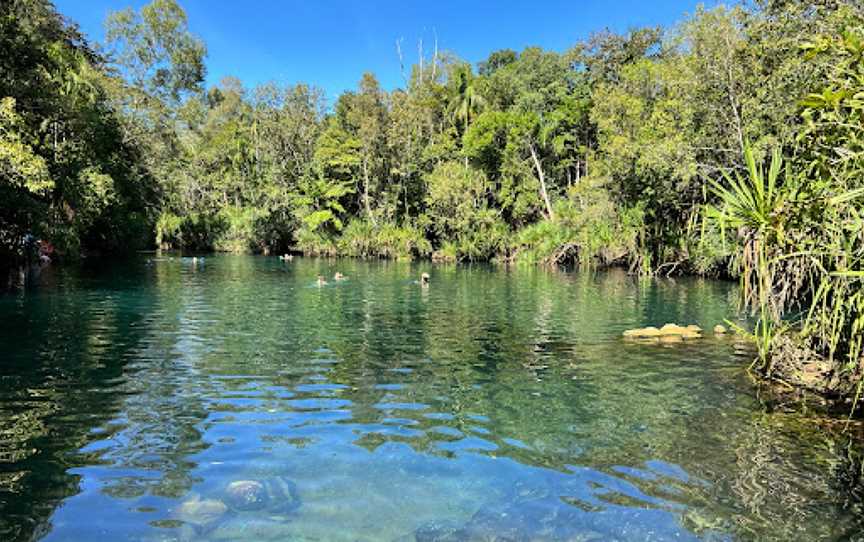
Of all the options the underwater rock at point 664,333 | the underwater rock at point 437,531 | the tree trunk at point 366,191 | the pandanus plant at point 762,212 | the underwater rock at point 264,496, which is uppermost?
the tree trunk at point 366,191

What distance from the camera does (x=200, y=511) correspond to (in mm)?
5457

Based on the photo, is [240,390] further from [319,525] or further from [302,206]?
[302,206]

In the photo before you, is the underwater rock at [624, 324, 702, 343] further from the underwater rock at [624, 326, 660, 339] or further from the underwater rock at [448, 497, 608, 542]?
the underwater rock at [448, 497, 608, 542]

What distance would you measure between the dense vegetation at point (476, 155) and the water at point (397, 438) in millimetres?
2154

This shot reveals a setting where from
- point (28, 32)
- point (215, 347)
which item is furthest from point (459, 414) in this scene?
point (28, 32)

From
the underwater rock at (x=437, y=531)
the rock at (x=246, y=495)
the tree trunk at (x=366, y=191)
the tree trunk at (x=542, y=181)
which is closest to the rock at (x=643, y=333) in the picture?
the underwater rock at (x=437, y=531)

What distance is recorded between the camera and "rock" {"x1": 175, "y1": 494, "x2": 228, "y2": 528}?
5.28 metres

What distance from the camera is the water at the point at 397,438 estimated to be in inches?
212

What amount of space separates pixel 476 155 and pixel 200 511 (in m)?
46.8

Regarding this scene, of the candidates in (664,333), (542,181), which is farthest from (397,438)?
(542,181)

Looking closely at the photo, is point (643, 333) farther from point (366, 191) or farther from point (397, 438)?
point (366, 191)

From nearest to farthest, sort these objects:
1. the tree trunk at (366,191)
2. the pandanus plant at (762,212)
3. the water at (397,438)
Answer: the water at (397,438), the pandanus plant at (762,212), the tree trunk at (366,191)

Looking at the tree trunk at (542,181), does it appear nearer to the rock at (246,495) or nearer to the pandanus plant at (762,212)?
the pandanus plant at (762,212)

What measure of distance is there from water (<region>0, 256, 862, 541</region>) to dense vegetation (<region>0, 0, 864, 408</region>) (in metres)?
2.15
